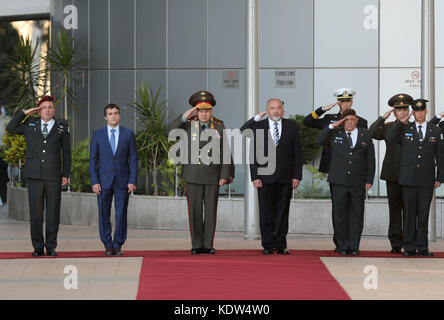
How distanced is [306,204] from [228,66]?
4281 mm

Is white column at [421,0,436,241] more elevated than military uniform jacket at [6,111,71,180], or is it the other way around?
white column at [421,0,436,241]

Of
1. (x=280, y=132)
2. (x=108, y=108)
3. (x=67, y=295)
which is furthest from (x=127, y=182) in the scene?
(x=67, y=295)

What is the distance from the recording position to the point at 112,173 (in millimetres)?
11219

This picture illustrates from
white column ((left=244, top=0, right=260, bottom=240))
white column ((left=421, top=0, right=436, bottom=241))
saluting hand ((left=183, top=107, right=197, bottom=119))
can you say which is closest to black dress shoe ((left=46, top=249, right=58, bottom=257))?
saluting hand ((left=183, top=107, right=197, bottom=119))

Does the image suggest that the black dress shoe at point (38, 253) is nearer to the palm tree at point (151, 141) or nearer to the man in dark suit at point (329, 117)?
the man in dark suit at point (329, 117)

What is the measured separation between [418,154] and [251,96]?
291 centimetres

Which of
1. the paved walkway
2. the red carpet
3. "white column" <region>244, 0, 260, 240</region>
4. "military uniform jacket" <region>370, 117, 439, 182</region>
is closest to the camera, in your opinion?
the red carpet

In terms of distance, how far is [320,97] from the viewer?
17641 mm

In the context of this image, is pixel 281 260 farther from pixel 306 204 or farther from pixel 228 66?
pixel 228 66

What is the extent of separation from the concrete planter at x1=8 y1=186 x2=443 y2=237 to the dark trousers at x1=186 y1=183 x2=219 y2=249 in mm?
3313

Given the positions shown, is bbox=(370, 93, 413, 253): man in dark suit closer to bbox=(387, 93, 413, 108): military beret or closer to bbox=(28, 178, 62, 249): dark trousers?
bbox=(387, 93, 413, 108): military beret

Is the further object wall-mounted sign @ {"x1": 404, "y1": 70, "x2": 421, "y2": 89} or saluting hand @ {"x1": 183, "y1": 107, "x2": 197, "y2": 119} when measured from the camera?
wall-mounted sign @ {"x1": 404, "y1": 70, "x2": 421, "y2": 89}

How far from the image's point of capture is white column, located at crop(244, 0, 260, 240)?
13250 millimetres

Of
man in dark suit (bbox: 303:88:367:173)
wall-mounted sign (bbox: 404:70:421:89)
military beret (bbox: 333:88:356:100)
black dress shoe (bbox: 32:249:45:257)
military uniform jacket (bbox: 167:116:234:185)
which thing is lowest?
black dress shoe (bbox: 32:249:45:257)
